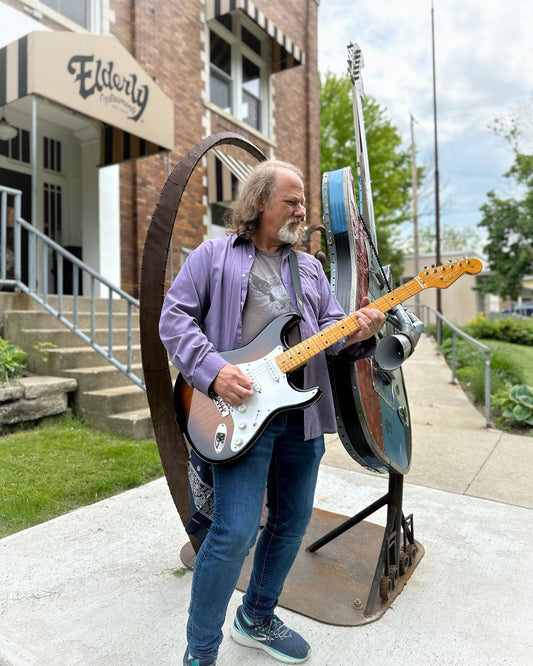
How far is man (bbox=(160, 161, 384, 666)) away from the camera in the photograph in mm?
Answer: 1704

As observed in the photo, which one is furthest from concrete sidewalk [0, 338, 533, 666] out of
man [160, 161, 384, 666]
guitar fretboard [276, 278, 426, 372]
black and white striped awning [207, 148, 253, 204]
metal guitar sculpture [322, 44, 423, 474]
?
black and white striped awning [207, 148, 253, 204]

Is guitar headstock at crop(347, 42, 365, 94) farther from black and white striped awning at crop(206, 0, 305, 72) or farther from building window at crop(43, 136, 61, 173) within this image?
black and white striped awning at crop(206, 0, 305, 72)

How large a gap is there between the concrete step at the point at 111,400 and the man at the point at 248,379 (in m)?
3.39

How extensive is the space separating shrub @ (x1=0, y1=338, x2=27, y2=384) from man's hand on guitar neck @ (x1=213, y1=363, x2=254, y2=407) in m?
4.05

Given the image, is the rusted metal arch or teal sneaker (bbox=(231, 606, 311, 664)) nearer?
teal sneaker (bbox=(231, 606, 311, 664))

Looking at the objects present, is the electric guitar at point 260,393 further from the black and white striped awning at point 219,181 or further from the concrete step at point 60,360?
the black and white striped awning at point 219,181

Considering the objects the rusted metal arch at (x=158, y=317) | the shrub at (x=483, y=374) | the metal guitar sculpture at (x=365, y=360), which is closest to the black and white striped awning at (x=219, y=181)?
the shrub at (x=483, y=374)

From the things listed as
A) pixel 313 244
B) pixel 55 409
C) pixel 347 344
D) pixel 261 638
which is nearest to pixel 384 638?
pixel 261 638

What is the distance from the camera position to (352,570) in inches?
103

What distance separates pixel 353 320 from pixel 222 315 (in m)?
0.49

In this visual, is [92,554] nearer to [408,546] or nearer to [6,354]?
[408,546]

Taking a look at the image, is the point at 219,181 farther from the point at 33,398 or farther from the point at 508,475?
the point at 508,475

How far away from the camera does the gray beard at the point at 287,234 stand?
1.94 meters

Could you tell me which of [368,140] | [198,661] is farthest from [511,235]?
[198,661]
